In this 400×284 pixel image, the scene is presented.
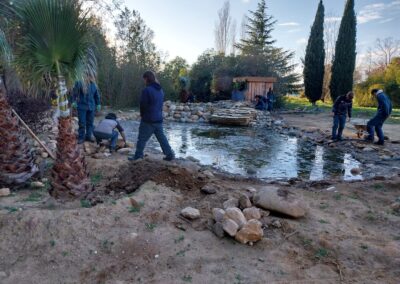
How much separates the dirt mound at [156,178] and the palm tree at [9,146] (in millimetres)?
1299

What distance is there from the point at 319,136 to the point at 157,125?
772cm

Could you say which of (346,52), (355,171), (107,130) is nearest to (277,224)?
(355,171)

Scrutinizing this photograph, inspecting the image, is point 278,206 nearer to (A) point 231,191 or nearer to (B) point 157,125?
(A) point 231,191

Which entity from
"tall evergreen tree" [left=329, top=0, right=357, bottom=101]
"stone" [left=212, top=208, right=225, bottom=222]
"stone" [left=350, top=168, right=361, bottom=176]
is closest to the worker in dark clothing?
"tall evergreen tree" [left=329, top=0, right=357, bottom=101]

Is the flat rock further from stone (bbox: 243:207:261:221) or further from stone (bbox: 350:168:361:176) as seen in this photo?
stone (bbox: 350:168:361:176)

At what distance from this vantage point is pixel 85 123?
25.6 ft

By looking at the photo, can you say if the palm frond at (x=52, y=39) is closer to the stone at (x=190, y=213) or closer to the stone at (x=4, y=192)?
the stone at (x=4, y=192)

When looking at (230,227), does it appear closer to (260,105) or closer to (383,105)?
(383,105)

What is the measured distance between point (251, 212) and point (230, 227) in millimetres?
525

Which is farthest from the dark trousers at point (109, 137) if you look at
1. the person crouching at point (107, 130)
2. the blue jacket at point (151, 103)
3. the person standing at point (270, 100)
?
the person standing at point (270, 100)

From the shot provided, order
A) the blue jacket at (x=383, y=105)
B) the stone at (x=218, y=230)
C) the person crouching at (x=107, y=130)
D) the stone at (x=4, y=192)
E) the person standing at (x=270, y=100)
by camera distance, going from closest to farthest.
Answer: the stone at (x=218, y=230), the stone at (x=4, y=192), the person crouching at (x=107, y=130), the blue jacket at (x=383, y=105), the person standing at (x=270, y=100)

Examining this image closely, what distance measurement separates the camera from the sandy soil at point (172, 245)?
3055 millimetres

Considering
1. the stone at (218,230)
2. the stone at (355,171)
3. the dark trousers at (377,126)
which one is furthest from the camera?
the dark trousers at (377,126)

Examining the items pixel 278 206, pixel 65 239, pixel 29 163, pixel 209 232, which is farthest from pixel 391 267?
pixel 29 163
